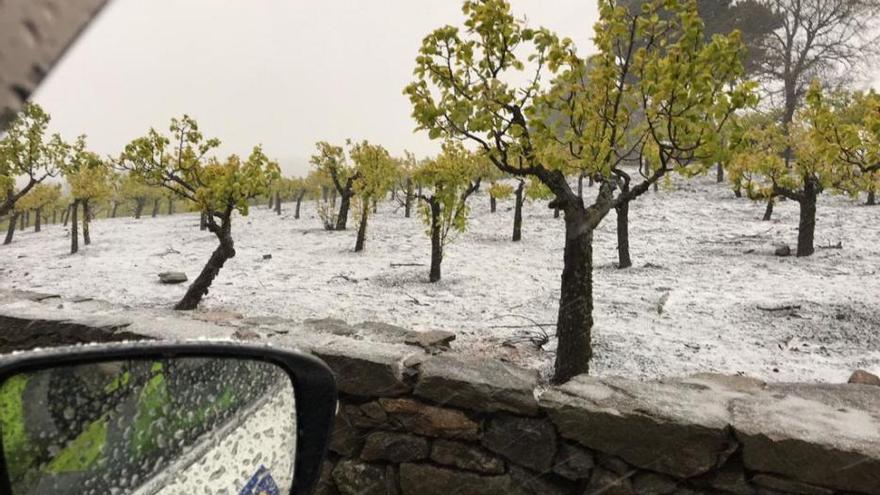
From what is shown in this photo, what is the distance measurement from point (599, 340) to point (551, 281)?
15.8ft

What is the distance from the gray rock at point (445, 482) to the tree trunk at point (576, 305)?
2976 mm

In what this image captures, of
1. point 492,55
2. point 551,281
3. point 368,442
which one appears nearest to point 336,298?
point 551,281

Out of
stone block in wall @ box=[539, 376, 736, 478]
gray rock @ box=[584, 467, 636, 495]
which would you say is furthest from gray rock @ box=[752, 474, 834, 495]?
gray rock @ box=[584, 467, 636, 495]

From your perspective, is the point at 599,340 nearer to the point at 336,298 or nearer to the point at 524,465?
the point at 524,465

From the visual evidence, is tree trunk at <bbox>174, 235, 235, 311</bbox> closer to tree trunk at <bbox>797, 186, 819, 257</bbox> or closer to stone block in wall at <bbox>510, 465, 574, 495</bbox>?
stone block in wall at <bbox>510, 465, 574, 495</bbox>

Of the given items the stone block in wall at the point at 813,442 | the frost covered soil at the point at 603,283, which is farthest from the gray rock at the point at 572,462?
the frost covered soil at the point at 603,283

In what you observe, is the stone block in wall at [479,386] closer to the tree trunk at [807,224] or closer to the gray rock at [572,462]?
the gray rock at [572,462]

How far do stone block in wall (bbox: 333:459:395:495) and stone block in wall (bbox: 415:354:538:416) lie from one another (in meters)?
0.60

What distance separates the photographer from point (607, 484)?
9.04 feet

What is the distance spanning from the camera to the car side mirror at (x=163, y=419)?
0.74 metres

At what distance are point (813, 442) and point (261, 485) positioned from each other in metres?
2.51

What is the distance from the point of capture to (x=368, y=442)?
327 cm

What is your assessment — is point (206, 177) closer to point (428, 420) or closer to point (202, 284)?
point (202, 284)

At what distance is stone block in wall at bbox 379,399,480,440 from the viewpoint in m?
3.07
